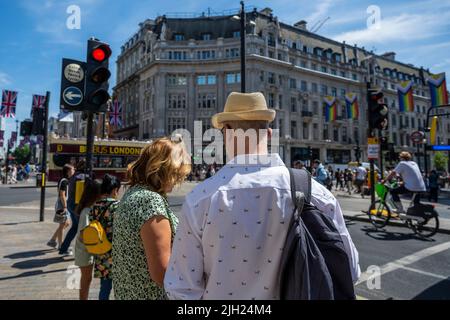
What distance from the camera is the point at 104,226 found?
2969 millimetres

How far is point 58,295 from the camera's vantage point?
3779mm

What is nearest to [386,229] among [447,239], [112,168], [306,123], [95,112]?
[447,239]

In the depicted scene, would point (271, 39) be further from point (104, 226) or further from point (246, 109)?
point (246, 109)

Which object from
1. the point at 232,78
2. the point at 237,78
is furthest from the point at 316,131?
the point at 232,78

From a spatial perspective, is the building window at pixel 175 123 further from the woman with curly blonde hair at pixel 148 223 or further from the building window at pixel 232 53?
the woman with curly blonde hair at pixel 148 223

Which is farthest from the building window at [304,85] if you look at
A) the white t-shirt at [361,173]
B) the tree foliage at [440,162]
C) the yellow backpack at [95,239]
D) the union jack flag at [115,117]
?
the yellow backpack at [95,239]

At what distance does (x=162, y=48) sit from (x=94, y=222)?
46.4 m

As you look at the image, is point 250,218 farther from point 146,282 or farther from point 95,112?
point 95,112

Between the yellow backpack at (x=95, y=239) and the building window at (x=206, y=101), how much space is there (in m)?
42.9

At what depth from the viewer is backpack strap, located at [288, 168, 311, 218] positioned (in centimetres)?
140

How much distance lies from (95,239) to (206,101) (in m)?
43.4

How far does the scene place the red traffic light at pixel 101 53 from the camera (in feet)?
13.5

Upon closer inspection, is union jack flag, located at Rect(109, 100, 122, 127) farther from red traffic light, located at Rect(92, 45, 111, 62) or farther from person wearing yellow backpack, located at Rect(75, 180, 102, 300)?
person wearing yellow backpack, located at Rect(75, 180, 102, 300)

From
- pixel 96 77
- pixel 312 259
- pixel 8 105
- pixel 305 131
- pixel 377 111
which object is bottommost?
pixel 312 259
